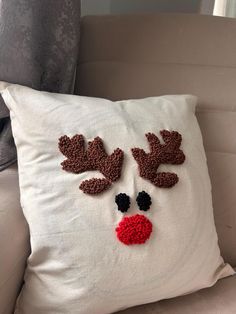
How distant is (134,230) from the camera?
2.44ft

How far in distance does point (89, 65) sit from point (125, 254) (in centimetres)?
48

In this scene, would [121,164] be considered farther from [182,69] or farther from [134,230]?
[182,69]

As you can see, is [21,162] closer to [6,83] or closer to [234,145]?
[6,83]

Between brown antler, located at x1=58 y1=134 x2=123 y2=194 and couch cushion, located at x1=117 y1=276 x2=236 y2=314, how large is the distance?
255mm

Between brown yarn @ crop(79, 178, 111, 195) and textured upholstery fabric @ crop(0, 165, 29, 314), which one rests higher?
brown yarn @ crop(79, 178, 111, 195)

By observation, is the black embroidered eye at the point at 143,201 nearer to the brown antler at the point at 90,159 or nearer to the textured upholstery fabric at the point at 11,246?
the brown antler at the point at 90,159

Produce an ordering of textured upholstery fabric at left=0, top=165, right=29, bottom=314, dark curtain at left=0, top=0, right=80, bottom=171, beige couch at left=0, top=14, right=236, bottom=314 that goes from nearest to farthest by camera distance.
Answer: textured upholstery fabric at left=0, top=165, right=29, bottom=314 < dark curtain at left=0, top=0, right=80, bottom=171 < beige couch at left=0, top=14, right=236, bottom=314

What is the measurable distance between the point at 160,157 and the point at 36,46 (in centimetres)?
34

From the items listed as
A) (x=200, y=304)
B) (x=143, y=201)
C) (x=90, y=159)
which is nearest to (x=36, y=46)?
(x=90, y=159)

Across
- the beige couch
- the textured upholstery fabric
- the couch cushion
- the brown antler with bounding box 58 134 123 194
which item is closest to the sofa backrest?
the beige couch

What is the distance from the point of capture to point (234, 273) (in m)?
0.90

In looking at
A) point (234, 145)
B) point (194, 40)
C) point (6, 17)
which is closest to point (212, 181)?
point (234, 145)

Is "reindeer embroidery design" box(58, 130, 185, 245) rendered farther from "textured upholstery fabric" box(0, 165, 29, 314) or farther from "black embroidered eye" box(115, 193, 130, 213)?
"textured upholstery fabric" box(0, 165, 29, 314)

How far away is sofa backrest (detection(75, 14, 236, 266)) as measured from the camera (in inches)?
37.9
